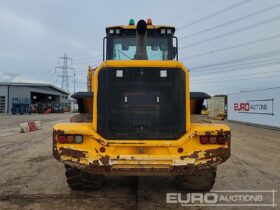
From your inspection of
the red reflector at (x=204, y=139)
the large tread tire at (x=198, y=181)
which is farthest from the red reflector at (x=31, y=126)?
Answer: the red reflector at (x=204, y=139)

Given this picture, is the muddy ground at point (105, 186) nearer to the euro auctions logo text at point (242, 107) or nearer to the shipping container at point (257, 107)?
the shipping container at point (257, 107)

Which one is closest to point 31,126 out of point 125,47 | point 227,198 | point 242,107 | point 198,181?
point 125,47

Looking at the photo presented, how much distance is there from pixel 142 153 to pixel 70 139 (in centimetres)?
110

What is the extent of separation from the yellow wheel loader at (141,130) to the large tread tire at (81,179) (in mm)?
110

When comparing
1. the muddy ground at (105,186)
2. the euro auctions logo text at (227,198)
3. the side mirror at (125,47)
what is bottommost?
the euro auctions logo text at (227,198)

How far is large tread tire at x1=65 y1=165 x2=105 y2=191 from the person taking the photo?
601cm

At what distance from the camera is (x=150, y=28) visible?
771 centimetres

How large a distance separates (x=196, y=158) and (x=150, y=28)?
3767mm

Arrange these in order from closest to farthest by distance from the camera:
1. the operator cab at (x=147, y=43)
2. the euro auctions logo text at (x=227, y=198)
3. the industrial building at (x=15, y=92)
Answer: the euro auctions logo text at (x=227, y=198), the operator cab at (x=147, y=43), the industrial building at (x=15, y=92)

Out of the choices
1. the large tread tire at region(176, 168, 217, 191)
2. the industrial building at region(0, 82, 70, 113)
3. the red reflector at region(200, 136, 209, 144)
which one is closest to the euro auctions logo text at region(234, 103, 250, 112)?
the large tread tire at region(176, 168, 217, 191)

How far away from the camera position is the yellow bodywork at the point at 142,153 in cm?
488

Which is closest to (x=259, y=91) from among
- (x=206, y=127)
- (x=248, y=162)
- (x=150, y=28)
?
(x=248, y=162)

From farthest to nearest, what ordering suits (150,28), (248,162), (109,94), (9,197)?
(248,162), (150,28), (9,197), (109,94)

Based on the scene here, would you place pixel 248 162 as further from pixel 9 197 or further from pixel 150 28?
pixel 9 197
